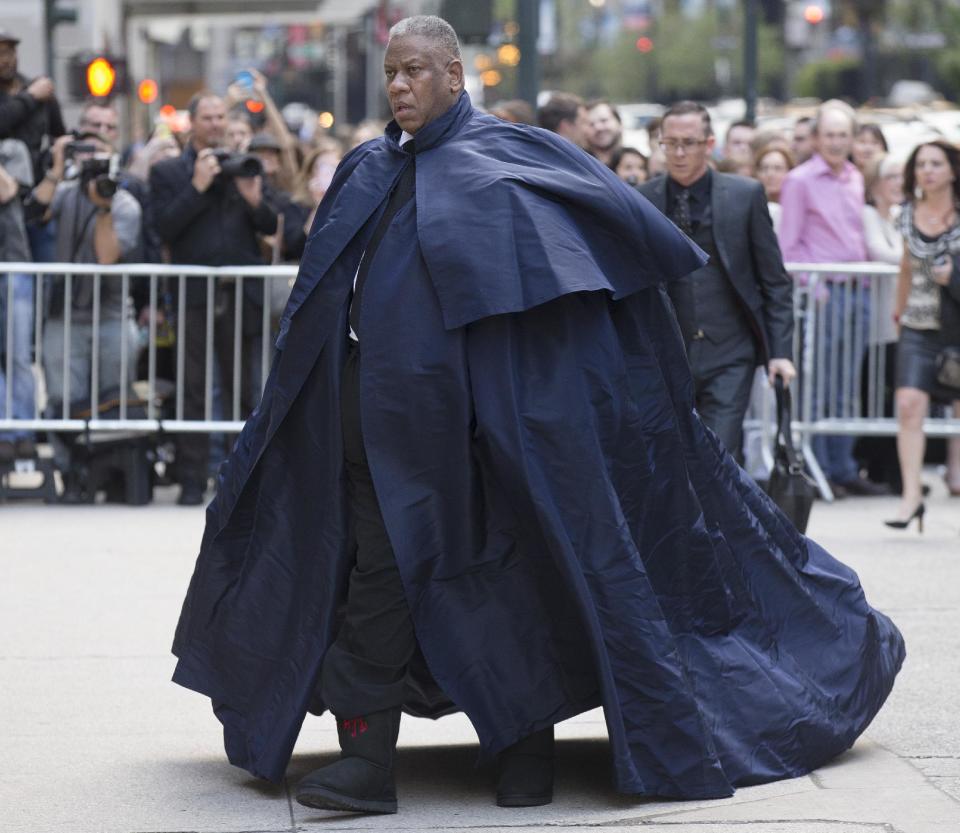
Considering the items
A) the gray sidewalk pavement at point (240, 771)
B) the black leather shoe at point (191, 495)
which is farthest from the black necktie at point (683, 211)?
the black leather shoe at point (191, 495)

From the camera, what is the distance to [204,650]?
17.1 feet

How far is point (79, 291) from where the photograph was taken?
1087cm

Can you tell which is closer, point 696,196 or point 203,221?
point 696,196

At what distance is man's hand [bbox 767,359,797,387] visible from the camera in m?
7.74

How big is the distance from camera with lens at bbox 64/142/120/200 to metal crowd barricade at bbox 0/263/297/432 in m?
0.47

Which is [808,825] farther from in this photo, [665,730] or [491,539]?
[491,539]

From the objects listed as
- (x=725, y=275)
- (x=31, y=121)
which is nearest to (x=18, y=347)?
(x=31, y=121)

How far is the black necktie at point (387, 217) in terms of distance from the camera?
502 cm

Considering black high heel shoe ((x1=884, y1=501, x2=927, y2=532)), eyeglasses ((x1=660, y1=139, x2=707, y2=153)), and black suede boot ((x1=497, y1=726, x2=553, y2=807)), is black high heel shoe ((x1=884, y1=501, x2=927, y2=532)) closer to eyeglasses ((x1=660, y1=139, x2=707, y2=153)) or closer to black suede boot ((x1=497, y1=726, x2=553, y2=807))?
eyeglasses ((x1=660, y1=139, x2=707, y2=153))

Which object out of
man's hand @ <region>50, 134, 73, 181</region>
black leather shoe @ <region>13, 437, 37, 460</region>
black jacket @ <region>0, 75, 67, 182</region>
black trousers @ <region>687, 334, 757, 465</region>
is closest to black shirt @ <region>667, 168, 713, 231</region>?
black trousers @ <region>687, 334, 757, 465</region>

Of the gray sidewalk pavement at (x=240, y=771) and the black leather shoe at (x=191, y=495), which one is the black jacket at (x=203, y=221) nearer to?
the black leather shoe at (x=191, y=495)

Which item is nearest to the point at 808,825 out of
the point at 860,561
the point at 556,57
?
the point at 860,561

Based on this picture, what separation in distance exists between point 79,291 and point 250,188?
109 cm

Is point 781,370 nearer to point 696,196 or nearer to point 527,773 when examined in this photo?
point 696,196
